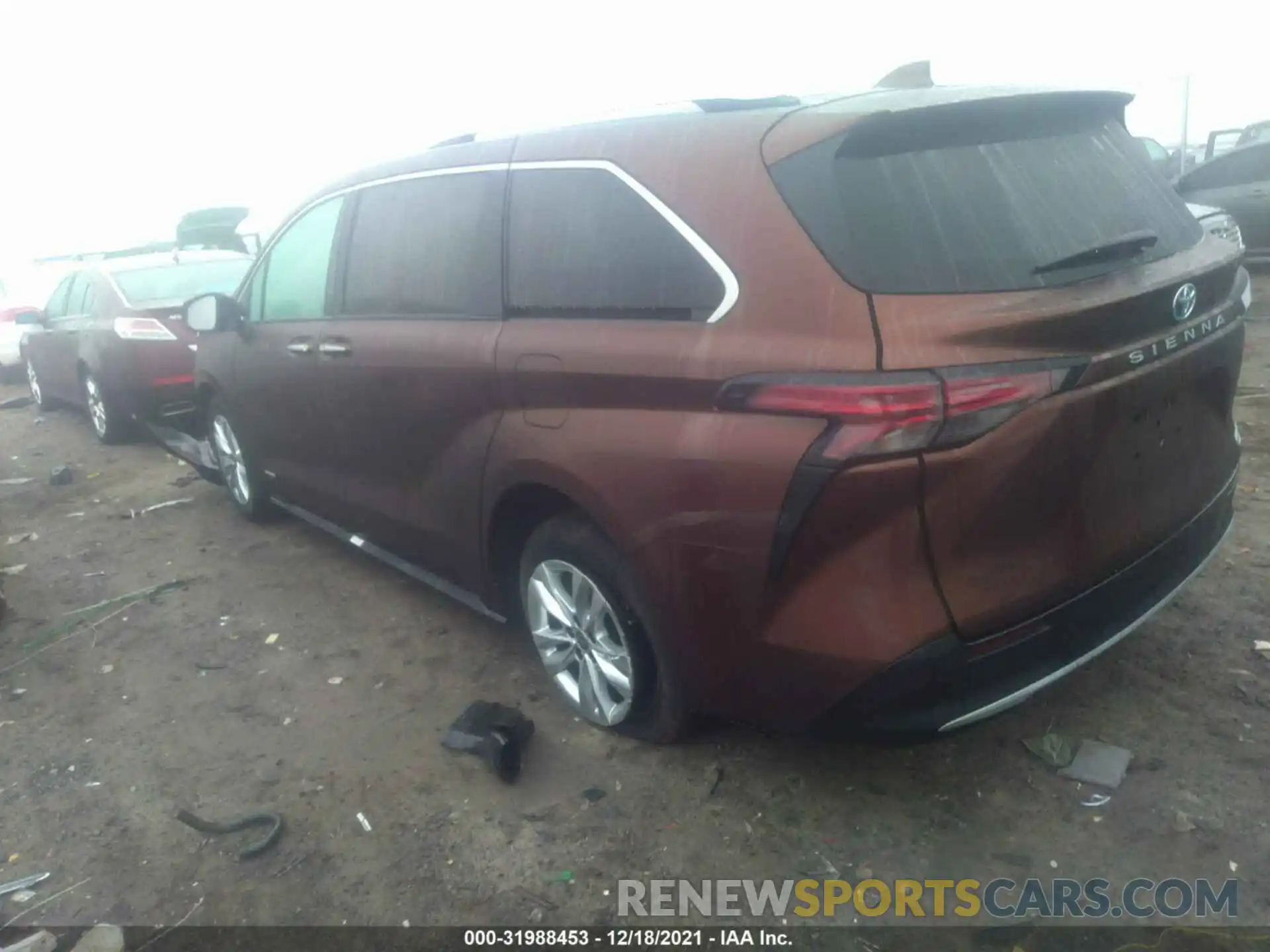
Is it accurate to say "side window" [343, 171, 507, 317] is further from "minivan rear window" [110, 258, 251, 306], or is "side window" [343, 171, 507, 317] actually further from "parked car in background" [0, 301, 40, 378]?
"parked car in background" [0, 301, 40, 378]

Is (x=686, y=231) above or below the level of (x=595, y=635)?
above

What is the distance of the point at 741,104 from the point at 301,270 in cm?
258

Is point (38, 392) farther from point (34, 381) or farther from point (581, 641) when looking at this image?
point (581, 641)

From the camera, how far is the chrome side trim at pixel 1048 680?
2.34 metres

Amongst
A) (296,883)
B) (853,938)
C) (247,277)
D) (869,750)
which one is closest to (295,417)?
(247,277)

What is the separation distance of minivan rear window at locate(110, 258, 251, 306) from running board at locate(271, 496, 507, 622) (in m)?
3.49

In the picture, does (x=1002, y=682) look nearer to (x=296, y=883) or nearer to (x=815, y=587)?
(x=815, y=587)

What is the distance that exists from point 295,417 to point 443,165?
160 cm

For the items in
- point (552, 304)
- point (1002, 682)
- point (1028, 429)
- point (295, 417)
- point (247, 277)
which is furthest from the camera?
point (247, 277)

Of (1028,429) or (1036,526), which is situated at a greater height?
(1028,429)

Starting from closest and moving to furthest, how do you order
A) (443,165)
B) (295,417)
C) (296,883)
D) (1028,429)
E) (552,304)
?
(1028,429) < (296,883) < (552,304) < (443,165) < (295,417)

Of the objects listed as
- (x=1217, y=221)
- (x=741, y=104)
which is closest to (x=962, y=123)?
(x=741, y=104)

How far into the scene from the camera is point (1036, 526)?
230cm

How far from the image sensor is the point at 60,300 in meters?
9.12
